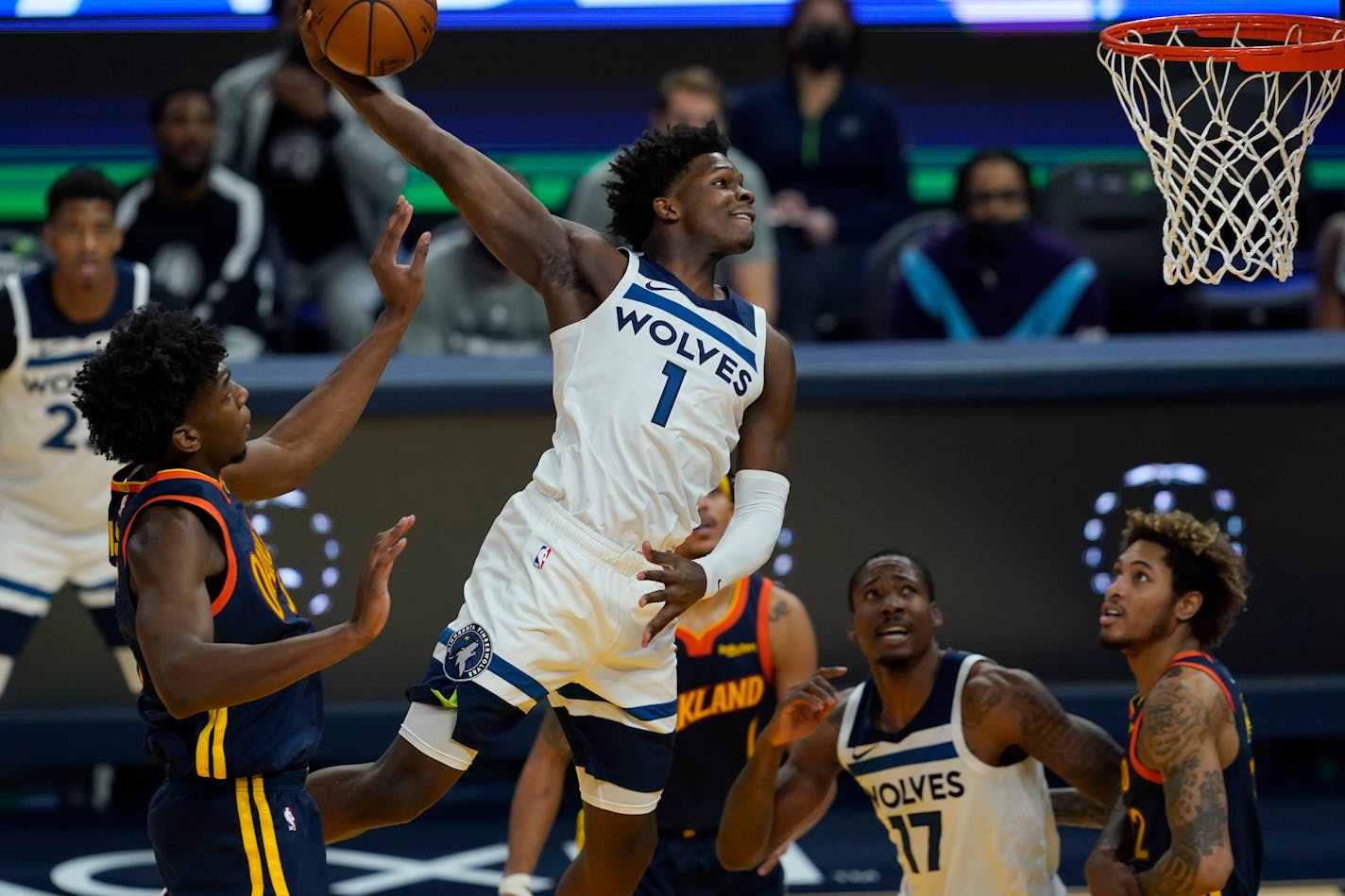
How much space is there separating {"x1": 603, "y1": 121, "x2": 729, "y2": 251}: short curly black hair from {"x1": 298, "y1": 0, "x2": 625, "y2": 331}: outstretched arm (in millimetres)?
208

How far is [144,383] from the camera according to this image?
3887 millimetres

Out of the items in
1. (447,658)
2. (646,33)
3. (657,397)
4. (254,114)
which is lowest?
(447,658)

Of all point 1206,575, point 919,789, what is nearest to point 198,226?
point 919,789

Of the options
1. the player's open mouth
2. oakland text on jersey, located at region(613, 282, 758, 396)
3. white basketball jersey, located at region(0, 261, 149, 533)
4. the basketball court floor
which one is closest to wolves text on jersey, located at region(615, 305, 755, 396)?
oakland text on jersey, located at region(613, 282, 758, 396)

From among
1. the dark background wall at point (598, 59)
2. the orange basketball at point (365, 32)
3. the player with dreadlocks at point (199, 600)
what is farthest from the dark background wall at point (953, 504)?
the dark background wall at point (598, 59)

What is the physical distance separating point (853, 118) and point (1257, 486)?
2736 mm

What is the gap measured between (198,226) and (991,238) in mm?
3151

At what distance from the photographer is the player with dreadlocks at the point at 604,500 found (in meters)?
4.34

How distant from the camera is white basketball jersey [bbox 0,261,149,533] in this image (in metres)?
6.64

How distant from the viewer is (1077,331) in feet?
25.5

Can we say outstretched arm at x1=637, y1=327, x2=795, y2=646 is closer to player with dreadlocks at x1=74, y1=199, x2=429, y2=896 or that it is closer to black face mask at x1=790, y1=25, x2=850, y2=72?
player with dreadlocks at x1=74, y1=199, x2=429, y2=896

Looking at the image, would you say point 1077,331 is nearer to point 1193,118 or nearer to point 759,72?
point 1193,118

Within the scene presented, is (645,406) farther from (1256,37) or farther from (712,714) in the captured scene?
(1256,37)

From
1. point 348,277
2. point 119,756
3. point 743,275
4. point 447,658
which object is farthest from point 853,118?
point 447,658
